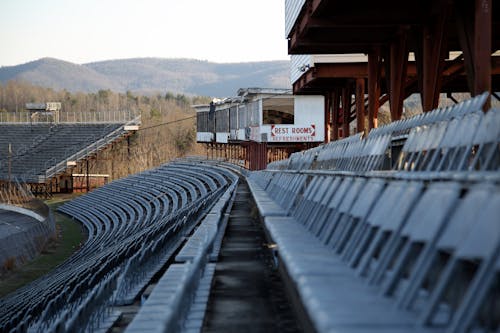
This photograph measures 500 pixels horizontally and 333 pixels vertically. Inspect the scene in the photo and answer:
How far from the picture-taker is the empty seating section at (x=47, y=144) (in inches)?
2307

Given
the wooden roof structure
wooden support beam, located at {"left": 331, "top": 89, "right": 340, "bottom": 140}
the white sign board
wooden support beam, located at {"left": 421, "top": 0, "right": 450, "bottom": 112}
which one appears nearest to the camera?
the wooden roof structure

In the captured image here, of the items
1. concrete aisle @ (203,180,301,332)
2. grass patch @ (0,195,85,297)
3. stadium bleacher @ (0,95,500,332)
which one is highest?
stadium bleacher @ (0,95,500,332)

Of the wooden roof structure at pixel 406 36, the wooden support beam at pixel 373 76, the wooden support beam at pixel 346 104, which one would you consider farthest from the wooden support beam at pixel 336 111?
the wooden support beam at pixel 373 76

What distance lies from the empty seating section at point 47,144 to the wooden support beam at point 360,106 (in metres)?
34.8

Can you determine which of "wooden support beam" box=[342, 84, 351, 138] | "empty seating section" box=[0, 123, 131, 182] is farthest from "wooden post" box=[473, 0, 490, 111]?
"empty seating section" box=[0, 123, 131, 182]

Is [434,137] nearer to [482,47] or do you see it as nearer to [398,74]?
[482,47]

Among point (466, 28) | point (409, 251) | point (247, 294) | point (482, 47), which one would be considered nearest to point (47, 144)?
point (466, 28)

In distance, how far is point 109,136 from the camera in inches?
2474

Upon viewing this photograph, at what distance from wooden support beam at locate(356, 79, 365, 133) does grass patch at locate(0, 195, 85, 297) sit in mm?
12312

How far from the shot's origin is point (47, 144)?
64.2 metres

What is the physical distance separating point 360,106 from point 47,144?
43169 millimetres

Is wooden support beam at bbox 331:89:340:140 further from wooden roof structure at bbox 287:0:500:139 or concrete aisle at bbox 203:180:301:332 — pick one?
concrete aisle at bbox 203:180:301:332

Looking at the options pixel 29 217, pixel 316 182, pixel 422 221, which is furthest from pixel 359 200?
pixel 29 217

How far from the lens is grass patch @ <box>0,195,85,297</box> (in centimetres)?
2320
